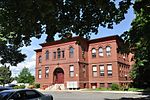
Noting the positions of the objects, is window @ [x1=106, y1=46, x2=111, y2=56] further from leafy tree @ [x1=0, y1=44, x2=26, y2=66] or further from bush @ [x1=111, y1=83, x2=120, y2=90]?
leafy tree @ [x1=0, y1=44, x2=26, y2=66]

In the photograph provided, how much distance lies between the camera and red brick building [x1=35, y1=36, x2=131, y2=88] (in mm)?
45156

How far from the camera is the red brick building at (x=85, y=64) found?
45.2m

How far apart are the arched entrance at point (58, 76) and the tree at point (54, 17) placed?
3653 cm

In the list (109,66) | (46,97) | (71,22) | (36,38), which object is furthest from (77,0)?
(109,66)

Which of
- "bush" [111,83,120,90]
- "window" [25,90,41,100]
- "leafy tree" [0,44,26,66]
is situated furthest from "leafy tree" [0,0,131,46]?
"bush" [111,83,120,90]

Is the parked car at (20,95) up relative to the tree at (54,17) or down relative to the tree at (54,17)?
down

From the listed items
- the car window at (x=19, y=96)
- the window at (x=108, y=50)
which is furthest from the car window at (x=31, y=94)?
the window at (x=108, y=50)

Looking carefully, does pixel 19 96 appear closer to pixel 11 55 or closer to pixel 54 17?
pixel 54 17

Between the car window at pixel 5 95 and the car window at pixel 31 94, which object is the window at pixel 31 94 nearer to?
the car window at pixel 31 94

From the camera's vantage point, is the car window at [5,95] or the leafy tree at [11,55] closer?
the car window at [5,95]

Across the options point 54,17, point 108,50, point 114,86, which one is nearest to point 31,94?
point 54,17

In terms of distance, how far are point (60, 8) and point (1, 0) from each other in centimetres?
208

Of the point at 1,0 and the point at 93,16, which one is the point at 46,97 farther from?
the point at 1,0

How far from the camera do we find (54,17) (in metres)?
9.41
